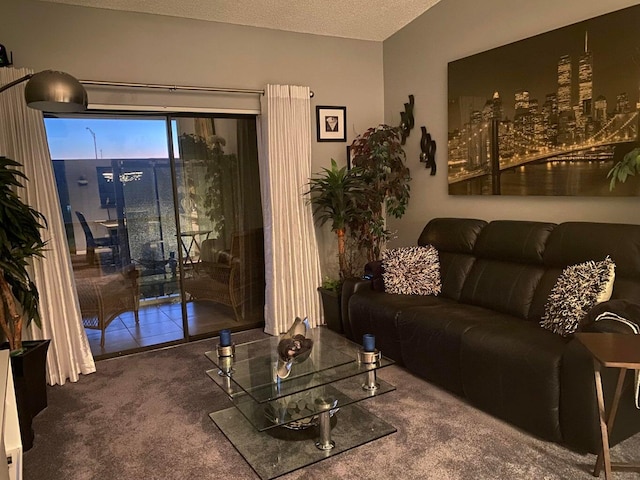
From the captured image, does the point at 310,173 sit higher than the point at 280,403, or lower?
higher

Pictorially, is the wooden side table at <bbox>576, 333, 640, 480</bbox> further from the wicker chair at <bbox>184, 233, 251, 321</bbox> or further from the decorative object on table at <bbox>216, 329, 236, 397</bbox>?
the wicker chair at <bbox>184, 233, 251, 321</bbox>

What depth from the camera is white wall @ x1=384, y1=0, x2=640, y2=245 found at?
309 centimetres

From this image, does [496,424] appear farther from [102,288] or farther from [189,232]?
[102,288]

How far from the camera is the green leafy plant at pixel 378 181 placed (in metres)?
4.28

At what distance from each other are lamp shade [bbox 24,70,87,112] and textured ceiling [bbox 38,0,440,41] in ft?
4.20

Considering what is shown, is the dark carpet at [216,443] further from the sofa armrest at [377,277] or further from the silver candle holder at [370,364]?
the sofa armrest at [377,277]

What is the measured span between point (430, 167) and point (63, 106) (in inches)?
118

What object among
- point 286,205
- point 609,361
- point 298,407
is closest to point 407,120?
Answer: point 286,205

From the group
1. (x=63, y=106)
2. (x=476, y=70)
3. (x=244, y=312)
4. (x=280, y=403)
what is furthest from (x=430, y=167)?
(x=63, y=106)

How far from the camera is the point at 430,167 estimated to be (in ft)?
14.2

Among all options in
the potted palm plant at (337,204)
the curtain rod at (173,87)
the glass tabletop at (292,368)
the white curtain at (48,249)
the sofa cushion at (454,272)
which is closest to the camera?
the glass tabletop at (292,368)

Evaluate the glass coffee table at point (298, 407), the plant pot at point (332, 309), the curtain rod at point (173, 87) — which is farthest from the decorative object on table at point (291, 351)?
the curtain rod at point (173, 87)

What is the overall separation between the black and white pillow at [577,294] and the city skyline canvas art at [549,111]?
60cm

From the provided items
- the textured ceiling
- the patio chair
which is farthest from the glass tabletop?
the textured ceiling
